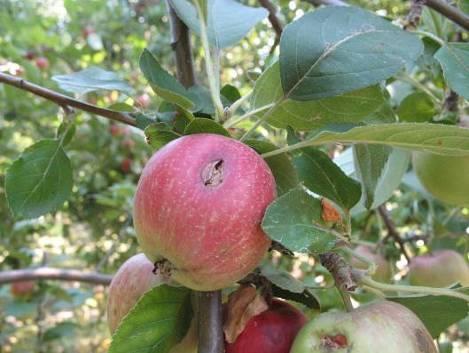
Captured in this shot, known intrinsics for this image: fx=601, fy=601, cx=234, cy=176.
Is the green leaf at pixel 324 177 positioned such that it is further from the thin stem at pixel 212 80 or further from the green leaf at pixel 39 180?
the green leaf at pixel 39 180

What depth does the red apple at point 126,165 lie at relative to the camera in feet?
10.3

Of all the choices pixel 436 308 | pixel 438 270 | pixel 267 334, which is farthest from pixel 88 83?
pixel 438 270

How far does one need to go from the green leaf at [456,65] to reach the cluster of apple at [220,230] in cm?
30

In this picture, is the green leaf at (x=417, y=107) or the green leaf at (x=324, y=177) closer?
the green leaf at (x=324, y=177)

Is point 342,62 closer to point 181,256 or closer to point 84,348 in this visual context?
point 181,256

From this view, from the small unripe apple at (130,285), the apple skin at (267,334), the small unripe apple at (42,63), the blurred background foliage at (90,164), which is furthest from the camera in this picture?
the small unripe apple at (42,63)

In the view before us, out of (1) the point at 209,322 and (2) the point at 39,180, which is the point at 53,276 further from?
(1) the point at 209,322

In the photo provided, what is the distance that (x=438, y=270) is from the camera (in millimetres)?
1525

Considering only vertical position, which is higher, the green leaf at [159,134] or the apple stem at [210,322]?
the green leaf at [159,134]

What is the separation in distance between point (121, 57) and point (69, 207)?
1365 millimetres

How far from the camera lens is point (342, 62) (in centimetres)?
70

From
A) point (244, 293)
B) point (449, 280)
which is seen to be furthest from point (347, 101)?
point (449, 280)

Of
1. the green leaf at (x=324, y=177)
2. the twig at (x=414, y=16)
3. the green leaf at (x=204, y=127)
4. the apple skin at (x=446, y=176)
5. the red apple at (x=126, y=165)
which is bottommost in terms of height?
the red apple at (x=126, y=165)

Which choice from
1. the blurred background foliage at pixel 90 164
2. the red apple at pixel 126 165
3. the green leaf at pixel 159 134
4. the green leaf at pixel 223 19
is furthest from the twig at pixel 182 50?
the red apple at pixel 126 165
